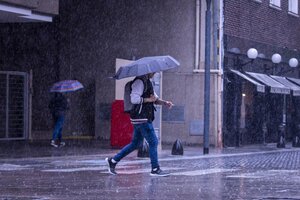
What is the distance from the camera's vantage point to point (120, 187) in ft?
39.4

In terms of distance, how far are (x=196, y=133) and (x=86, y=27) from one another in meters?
6.35

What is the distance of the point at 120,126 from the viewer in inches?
899

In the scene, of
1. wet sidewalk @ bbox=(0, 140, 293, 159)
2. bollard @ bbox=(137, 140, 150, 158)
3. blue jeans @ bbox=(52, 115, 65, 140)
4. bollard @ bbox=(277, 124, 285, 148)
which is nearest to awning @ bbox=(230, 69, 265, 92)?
bollard @ bbox=(277, 124, 285, 148)

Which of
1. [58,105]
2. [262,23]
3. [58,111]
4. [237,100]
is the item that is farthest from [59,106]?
[262,23]

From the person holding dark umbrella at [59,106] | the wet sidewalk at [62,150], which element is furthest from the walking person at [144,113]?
the person holding dark umbrella at [59,106]

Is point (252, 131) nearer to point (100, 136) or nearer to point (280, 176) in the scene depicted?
point (100, 136)

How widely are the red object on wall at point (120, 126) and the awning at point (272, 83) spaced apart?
7.27 m

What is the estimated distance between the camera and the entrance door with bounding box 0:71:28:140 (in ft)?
92.1

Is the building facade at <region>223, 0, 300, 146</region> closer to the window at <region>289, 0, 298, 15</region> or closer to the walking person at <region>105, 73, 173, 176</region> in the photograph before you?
the window at <region>289, 0, 298, 15</region>

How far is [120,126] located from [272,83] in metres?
8.44

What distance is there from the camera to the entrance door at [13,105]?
2806 cm

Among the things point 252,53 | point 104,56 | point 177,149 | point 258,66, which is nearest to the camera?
point 177,149

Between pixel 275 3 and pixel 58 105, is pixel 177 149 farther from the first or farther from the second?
pixel 275 3

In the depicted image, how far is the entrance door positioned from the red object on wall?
6.39 metres
